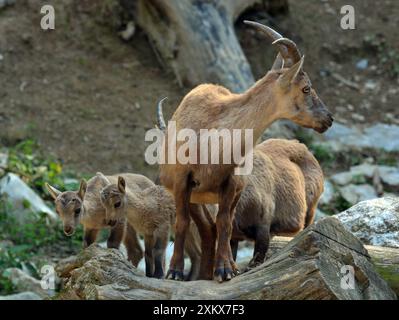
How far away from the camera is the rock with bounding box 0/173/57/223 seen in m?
14.9

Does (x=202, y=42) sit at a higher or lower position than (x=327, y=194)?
higher

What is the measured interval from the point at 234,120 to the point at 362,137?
8.79m

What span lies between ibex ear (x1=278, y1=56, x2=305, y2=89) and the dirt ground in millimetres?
6909

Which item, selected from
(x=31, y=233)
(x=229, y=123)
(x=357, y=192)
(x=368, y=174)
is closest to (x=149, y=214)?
(x=229, y=123)

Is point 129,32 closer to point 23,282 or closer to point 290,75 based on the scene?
point 23,282

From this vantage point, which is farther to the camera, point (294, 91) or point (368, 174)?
point (368, 174)

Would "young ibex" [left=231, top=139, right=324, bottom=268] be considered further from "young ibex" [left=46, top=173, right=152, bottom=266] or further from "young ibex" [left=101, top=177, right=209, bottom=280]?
"young ibex" [left=46, top=173, right=152, bottom=266]

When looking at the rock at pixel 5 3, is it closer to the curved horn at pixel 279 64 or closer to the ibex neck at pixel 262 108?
the curved horn at pixel 279 64

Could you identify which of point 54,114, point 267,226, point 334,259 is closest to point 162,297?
point 334,259

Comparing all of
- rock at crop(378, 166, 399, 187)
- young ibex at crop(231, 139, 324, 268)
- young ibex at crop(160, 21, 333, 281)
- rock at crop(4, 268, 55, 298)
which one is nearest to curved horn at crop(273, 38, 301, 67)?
young ibex at crop(160, 21, 333, 281)

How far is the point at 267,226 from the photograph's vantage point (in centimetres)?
1105

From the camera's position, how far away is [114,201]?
11430mm

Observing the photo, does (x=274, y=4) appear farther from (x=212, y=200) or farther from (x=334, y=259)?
(x=334, y=259)
